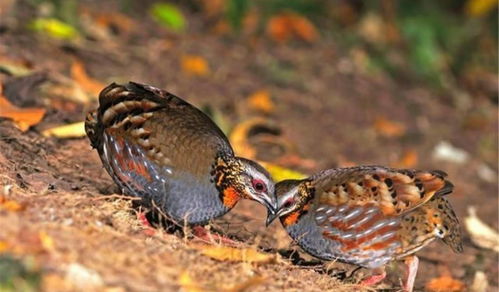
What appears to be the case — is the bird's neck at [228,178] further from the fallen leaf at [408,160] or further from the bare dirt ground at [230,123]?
the fallen leaf at [408,160]

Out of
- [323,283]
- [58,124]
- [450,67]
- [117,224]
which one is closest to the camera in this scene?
[117,224]

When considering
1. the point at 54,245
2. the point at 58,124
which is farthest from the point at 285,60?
the point at 54,245

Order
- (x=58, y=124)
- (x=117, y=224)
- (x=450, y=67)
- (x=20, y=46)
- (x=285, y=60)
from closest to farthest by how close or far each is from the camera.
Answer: (x=117, y=224), (x=58, y=124), (x=20, y=46), (x=285, y=60), (x=450, y=67)

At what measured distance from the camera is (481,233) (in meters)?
8.74

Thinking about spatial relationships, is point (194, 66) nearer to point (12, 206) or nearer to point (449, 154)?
point (449, 154)

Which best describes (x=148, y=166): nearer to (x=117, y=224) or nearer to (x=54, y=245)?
(x=117, y=224)

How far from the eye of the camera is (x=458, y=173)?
1070 cm

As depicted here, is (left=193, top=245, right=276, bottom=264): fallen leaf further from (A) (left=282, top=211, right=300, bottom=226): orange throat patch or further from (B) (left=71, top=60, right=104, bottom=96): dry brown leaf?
Result: (B) (left=71, top=60, right=104, bottom=96): dry brown leaf

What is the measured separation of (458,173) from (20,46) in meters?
4.75

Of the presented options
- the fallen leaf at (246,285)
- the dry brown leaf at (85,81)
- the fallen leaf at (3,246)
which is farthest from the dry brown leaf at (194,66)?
the fallen leaf at (3,246)

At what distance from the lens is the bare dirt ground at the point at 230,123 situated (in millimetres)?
4711

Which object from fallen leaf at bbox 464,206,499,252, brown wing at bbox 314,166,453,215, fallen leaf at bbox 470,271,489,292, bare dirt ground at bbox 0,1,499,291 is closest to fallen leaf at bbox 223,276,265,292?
bare dirt ground at bbox 0,1,499,291

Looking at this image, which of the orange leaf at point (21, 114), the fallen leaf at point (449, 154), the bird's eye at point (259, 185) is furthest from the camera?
the fallen leaf at point (449, 154)

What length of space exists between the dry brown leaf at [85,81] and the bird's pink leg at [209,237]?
3.22m
